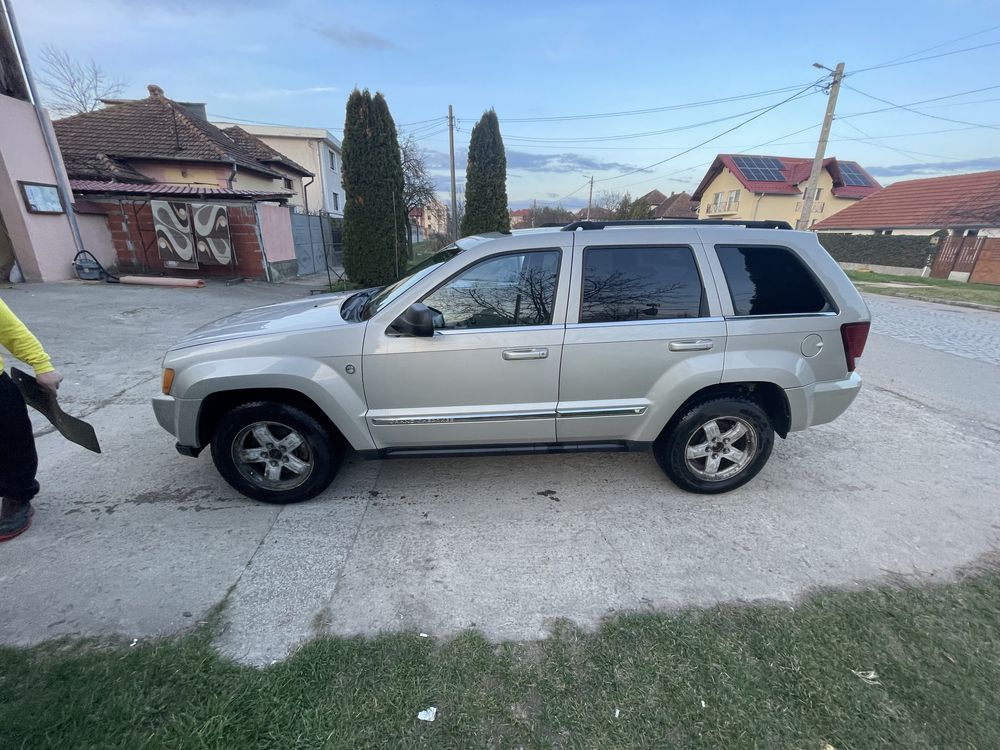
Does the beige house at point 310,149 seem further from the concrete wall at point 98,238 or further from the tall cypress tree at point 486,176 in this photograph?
the concrete wall at point 98,238

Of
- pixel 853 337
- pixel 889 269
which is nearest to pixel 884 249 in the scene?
pixel 889 269

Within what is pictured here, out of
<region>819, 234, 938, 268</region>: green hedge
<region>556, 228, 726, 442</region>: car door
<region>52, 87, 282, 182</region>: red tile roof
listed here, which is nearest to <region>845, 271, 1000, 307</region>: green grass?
<region>819, 234, 938, 268</region>: green hedge

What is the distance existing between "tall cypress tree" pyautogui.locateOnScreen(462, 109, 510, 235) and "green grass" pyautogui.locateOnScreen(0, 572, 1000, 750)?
15962mm

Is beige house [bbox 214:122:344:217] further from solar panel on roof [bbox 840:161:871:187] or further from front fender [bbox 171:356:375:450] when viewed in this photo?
solar panel on roof [bbox 840:161:871:187]

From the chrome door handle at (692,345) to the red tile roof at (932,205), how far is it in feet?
96.3

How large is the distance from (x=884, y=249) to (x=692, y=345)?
92.0ft

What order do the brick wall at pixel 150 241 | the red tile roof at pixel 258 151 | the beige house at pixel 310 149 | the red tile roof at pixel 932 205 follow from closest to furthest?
1. the brick wall at pixel 150 241
2. the red tile roof at pixel 258 151
3. the red tile roof at pixel 932 205
4. the beige house at pixel 310 149

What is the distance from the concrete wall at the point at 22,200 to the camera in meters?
9.20

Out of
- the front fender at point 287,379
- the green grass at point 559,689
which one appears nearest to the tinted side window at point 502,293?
the front fender at point 287,379

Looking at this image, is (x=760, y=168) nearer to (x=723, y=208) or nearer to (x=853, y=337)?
(x=723, y=208)

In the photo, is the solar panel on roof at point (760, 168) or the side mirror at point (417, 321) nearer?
the side mirror at point (417, 321)

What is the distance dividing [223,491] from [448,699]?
93.6 inches

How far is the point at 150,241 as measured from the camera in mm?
12258

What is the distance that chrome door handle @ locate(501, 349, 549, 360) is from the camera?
2.91 m
